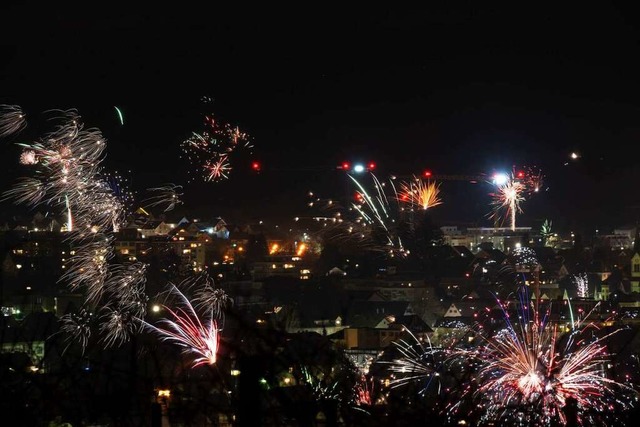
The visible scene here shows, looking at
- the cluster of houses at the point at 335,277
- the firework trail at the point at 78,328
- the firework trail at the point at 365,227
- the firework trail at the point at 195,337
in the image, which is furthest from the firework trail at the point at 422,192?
the firework trail at the point at 78,328

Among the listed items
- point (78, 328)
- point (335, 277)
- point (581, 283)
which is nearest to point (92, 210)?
point (78, 328)

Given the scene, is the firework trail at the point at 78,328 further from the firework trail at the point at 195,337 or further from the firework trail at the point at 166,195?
the firework trail at the point at 166,195

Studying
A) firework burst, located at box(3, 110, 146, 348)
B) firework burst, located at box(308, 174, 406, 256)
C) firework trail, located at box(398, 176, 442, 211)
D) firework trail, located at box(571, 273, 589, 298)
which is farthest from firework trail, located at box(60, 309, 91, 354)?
Result: firework trail, located at box(571, 273, 589, 298)

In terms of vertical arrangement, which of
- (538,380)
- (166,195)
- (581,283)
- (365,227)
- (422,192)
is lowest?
(538,380)

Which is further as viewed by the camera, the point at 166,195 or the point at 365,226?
the point at 166,195

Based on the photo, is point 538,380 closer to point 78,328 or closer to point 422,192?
point 78,328

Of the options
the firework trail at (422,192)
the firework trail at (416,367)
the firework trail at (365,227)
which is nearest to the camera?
the firework trail at (416,367)

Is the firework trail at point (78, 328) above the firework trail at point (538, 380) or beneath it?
above

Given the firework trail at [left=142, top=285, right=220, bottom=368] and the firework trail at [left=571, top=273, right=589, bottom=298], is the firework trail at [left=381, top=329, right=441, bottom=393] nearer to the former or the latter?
the firework trail at [left=142, top=285, right=220, bottom=368]

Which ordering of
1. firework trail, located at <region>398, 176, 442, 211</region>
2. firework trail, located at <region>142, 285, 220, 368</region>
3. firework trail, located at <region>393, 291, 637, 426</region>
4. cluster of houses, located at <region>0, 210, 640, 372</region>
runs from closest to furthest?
firework trail, located at <region>393, 291, 637, 426</region>, firework trail, located at <region>142, 285, 220, 368</region>, cluster of houses, located at <region>0, 210, 640, 372</region>, firework trail, located at <region>398, 176, 442, 211</region>

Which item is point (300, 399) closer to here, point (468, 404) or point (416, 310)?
point (468, 404)

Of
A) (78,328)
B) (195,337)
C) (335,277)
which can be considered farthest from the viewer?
(335,277)
